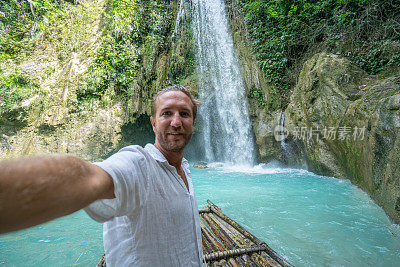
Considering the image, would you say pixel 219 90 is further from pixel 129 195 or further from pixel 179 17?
pixel 129 195

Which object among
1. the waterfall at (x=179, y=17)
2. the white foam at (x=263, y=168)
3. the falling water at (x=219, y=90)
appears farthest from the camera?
the waterfall at (x=179, y=17)

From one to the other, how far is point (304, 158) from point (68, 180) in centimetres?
866

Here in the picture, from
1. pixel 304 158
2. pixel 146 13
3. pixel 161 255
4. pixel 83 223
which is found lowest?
pixel 83 223

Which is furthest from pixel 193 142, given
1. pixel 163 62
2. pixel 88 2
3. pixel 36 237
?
pixel 88 2

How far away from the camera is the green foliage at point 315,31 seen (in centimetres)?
623

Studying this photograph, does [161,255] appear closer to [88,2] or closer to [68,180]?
[68,180]

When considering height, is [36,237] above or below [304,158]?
below

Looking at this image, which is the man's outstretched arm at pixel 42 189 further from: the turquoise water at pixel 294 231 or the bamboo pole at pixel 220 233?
the turquoise water at pixel 294 231

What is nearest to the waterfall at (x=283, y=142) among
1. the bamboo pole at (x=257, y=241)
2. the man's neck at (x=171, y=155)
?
the bamboo pole at (x=257, y=241)

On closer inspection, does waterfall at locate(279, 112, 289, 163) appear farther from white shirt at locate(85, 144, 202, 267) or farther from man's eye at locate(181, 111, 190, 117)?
white shirt at locate(85, 144, 202, 267)

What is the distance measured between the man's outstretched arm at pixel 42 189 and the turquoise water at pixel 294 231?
3.13 meters

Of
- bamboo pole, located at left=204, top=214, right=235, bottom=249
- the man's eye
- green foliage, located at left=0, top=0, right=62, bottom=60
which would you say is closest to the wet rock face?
bamboo pole, located at left=204, top=214, right=235, bottom=249

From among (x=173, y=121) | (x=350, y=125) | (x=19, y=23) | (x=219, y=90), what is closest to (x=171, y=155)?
(x=173, y=121)

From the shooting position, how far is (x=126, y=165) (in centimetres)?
71
